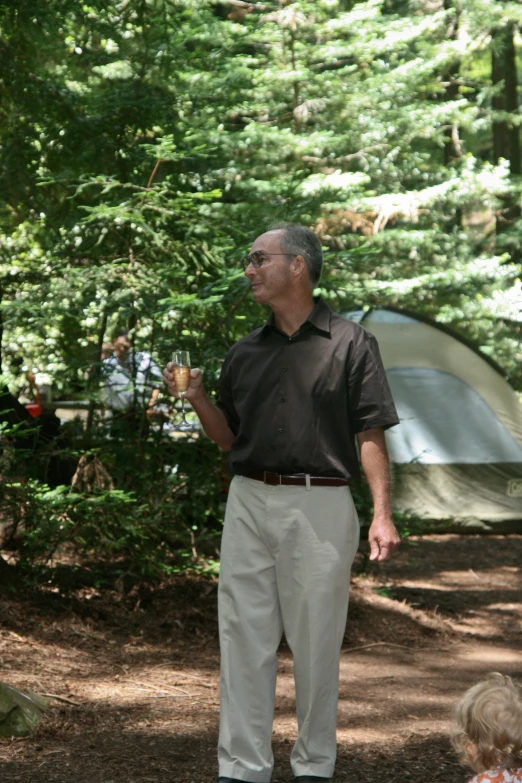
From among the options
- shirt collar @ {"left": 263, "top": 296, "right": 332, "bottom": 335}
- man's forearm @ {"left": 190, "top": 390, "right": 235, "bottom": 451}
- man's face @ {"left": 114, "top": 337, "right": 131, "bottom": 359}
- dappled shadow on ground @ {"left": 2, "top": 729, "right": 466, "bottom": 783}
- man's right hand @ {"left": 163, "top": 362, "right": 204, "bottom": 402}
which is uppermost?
man's face @ {"left": 114, "top": 337, "right": 131, "bottom": 359}

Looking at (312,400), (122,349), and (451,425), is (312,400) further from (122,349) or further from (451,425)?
(451,425)

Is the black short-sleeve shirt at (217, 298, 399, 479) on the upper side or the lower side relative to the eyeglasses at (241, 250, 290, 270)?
lower

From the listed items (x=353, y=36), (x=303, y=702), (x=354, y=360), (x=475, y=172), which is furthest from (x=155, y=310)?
(x=475, y=172)

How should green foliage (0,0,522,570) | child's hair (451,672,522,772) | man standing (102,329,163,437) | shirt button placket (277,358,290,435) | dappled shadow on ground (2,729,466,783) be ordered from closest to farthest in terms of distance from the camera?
1. child's hair (451,672,522,772)
2. shirt button placket (277,358,290,435)
3. dappled shadow on ground (2,729,466,783)
4. green foliage (0,0,522,570)
5. man standing (102,329,163,437)

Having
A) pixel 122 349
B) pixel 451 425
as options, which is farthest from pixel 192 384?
pixel 451 425

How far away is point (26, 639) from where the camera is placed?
5488 mm

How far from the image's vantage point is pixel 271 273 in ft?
11.9

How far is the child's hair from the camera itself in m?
2.40

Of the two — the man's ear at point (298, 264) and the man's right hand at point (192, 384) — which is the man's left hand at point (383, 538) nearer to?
the man's right hand at point (192, 384)

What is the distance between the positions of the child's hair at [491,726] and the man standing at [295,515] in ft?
3.19

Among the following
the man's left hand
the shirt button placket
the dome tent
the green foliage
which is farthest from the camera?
the dome tent

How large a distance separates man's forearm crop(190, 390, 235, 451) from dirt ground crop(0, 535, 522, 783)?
1303mm

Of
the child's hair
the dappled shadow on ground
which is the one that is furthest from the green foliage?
the child's hair

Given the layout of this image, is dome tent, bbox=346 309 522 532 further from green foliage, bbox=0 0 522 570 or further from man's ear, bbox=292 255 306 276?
man's ear, bbox=292 255 306 276
